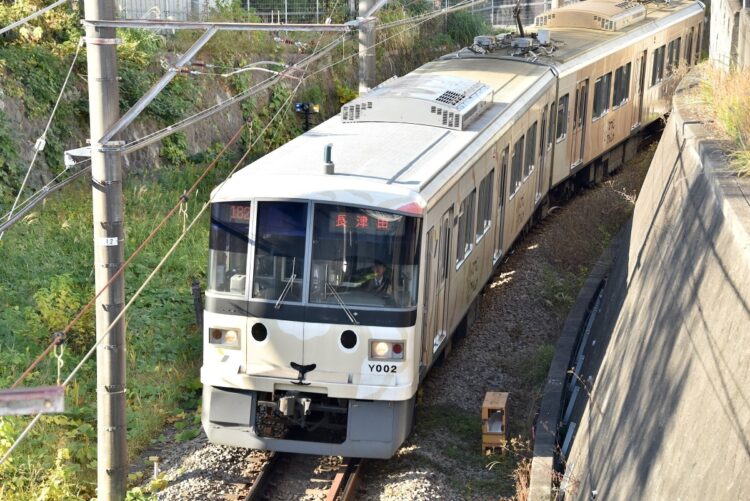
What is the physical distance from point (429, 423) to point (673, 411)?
4231mm

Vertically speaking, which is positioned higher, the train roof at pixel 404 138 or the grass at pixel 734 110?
the grass at pixel 734 110

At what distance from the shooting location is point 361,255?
30.2ft

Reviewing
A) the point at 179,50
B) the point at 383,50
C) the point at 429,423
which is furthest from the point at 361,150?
the point at 383,50

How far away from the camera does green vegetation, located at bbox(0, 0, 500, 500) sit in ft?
33.0

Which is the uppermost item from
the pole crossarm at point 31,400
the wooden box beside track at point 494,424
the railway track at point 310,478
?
the pole crossarm at point 31,400

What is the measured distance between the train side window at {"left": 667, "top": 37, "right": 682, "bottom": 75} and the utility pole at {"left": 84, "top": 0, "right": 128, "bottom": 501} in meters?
17.5

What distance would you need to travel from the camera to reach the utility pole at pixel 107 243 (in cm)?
839

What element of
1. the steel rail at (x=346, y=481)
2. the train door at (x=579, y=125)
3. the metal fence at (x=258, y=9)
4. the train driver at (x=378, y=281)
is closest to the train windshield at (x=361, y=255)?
the train driver at (x=378, y=281)

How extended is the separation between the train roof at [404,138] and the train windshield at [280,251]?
145 millimetres

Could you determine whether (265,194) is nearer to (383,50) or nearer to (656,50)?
(656,50)

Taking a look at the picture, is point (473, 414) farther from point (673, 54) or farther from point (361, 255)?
point (673, 54)

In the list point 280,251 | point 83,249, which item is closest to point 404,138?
point 280,251

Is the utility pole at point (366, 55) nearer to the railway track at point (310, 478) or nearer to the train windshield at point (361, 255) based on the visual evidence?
the train windshield at point (361, 255)

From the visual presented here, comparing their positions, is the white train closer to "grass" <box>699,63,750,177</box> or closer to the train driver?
the train driver
